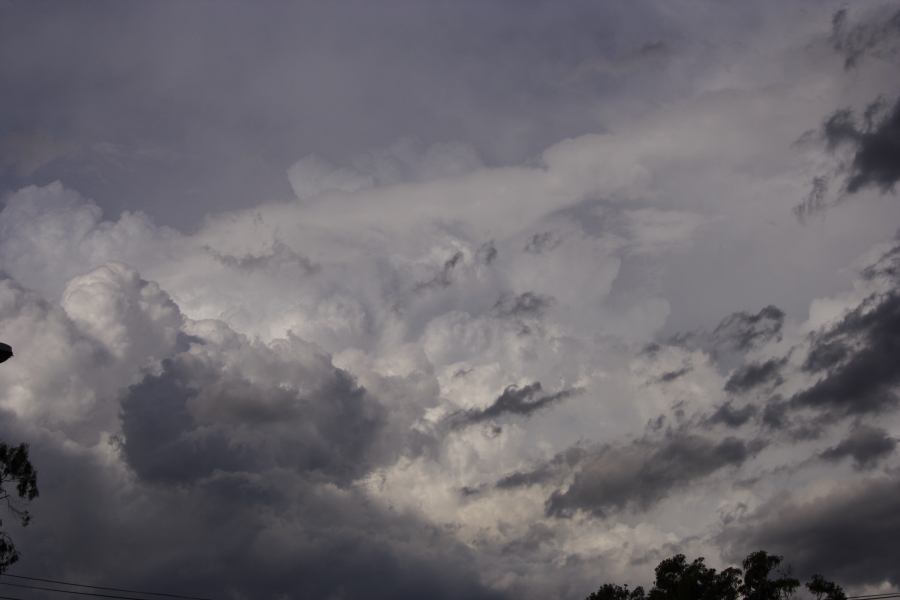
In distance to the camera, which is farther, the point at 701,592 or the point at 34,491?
the point at 701,592

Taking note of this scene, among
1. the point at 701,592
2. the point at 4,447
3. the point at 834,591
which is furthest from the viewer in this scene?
the point at 701,592

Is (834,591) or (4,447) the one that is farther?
(834,591)

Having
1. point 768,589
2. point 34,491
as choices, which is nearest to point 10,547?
point 34,491

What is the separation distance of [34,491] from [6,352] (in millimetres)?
34536

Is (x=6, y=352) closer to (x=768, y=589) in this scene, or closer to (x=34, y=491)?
(x=34, y=491)

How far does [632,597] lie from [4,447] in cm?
8916

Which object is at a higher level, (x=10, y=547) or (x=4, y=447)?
(x=4, y=447)

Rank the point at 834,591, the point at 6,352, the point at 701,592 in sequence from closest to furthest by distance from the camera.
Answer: the point at 6,352, the point at 834,591, the point at 701,592

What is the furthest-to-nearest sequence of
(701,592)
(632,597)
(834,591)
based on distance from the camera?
1. (632,597)
2. (701,592)
3. (834,591)

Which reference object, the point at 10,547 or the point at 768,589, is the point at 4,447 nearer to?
the point at 10,547

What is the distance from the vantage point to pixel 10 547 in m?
72.2

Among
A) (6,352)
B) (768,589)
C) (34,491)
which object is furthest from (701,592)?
(6,352)

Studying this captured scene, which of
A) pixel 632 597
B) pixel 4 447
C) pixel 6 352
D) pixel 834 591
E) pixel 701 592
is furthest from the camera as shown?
pixel 632 597

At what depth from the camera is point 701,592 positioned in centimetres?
11744
